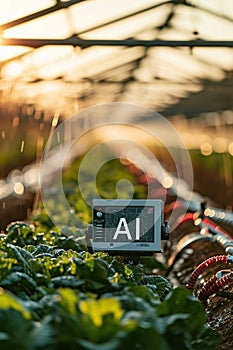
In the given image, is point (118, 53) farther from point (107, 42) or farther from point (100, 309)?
point (100, 309)

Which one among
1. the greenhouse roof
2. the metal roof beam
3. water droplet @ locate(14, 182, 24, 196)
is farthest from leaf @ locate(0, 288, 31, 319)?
water droplet @ locate(14, 182, 24, 196)

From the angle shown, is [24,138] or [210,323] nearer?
[210,323]

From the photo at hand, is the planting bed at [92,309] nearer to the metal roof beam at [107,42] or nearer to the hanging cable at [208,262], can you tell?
the hanging cable at [208,262]

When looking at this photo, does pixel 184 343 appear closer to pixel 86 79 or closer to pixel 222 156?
pixel 86 79

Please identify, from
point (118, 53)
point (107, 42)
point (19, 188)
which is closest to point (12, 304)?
point (107, 42)

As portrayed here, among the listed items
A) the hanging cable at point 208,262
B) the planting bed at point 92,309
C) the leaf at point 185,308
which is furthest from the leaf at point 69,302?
the hanging cable at point 208,262

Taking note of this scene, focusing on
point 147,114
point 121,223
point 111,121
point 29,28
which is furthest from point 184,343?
point 111,121

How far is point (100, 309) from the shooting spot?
303 cm

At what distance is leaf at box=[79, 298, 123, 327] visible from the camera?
301 centimetres

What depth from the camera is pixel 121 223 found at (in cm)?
531

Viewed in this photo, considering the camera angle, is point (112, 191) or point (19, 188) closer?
point (112, 191)

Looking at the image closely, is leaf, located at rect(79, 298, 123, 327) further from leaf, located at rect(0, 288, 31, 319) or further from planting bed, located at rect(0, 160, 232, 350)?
leaf, located at rect(0, 288, 31, 319)

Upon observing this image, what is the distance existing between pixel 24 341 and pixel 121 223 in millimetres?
2441

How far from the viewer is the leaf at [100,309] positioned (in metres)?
3.01
